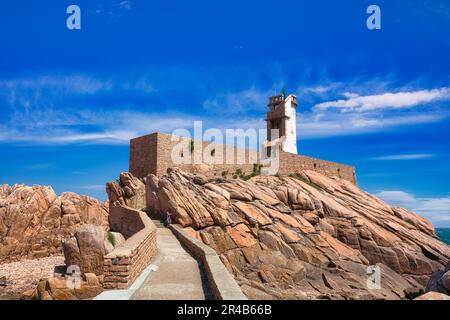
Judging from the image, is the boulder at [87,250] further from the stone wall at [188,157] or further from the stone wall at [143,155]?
the stone wall at [143,155]

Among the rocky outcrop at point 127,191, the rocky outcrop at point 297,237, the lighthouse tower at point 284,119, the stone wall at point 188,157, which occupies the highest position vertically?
the lighthouse tower at point 284,119

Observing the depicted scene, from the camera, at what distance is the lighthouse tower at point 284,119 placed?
42406mm

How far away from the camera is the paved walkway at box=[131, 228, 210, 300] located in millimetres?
8312

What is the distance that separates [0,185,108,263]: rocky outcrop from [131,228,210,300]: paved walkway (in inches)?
755

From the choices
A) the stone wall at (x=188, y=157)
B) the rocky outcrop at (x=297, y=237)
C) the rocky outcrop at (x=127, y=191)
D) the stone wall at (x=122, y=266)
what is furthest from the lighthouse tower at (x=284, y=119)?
the stone wall at (x=122, y=266)

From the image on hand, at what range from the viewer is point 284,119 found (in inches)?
1674

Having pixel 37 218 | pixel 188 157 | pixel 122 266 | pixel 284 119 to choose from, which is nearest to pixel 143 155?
pixel 188 157

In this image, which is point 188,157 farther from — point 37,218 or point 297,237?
point 37,218

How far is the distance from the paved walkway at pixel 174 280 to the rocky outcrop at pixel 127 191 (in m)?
14.7

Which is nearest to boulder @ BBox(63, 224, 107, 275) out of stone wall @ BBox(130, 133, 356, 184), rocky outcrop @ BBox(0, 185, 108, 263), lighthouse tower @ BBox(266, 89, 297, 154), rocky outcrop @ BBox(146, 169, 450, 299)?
rocky outcrop @ BBox(146, 169, 450, 299)

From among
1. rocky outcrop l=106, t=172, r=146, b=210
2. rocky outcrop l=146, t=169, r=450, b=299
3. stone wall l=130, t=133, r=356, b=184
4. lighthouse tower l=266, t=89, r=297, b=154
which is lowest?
rocky outcrop l=146, t=169, r=450, b=299

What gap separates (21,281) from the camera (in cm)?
2041

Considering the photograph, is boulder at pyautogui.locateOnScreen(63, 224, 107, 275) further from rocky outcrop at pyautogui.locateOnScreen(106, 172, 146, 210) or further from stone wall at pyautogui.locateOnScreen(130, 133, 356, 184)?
stone wall at pyautogui.locateOnScreen(130, 133, 356, 184)
